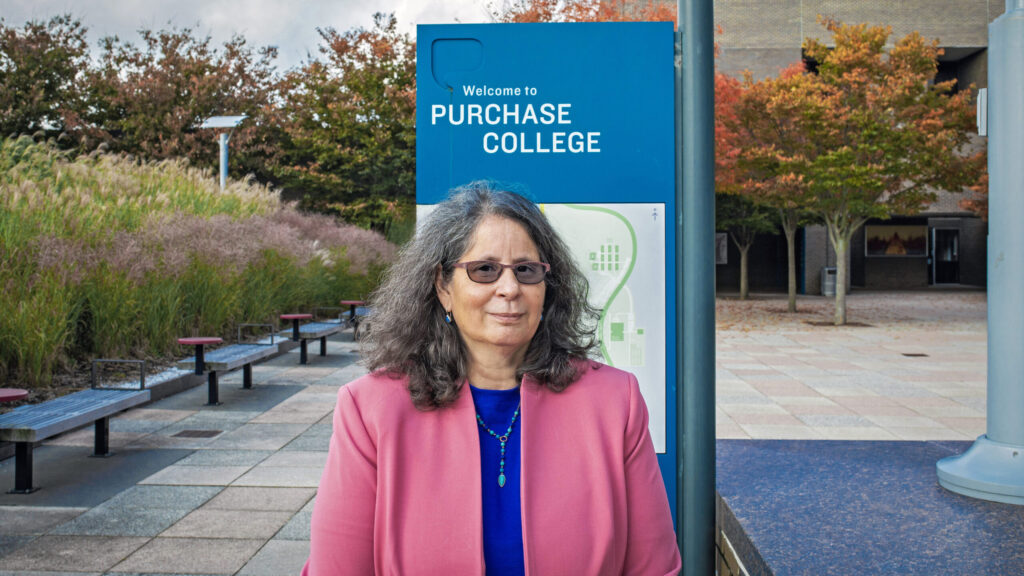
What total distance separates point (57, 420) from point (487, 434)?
13.3ft

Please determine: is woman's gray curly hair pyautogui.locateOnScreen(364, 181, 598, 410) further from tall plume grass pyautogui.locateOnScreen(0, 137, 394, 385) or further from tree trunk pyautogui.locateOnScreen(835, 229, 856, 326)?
tree trunk pyautogui.locateOnScreen(835, 229, 856, 326)

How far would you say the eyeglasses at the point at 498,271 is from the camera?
1.95 metres

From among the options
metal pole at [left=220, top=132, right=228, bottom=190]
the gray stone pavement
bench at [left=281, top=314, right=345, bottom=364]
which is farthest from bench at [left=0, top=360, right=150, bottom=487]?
metal pole at [left=220, top=132, right=228, bottom=190]

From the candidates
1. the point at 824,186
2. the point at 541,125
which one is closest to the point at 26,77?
the point at 824,186

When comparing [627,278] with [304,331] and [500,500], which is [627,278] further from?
[304,331]

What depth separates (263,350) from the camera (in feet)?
28.5

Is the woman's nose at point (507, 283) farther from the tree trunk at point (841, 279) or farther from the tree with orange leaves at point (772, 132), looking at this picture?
the tree trunk at point (841, 279)

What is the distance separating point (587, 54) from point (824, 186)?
15482 millimetres

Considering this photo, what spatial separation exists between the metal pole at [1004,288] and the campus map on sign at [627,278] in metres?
1.33

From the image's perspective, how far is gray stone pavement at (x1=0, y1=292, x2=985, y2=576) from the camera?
4094mm

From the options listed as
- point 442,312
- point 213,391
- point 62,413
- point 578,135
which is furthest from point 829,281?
point 442,312

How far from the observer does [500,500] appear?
6.01ft

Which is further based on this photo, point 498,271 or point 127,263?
point 127,263

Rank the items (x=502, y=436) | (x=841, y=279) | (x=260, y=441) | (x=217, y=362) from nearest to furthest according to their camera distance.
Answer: (x=502, y=436) < (x=260, y=441) < (x=217, y=362) < (x=841, y=279)
